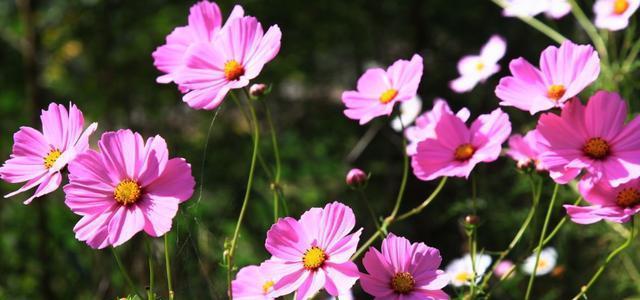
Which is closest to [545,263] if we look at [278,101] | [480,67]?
[480,67]

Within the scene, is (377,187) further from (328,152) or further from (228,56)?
(228,56)

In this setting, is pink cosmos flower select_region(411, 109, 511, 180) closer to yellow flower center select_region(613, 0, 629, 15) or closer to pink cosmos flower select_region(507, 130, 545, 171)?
pink cosmos flower select_region(507, 130, 545, 171)

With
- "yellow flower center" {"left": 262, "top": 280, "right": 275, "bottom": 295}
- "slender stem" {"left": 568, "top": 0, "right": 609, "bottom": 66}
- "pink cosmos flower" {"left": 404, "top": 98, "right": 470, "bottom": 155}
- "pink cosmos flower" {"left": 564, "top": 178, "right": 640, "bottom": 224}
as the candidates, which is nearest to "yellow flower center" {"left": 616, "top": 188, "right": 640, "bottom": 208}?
"pink cosmos flower" {"left": 564, "top": 178, "right": 640, "bottom": 224}

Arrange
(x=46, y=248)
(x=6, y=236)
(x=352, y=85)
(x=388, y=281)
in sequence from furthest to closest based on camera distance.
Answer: (x=352, y=85)
(x=6, y=236)
(x=46, y=248)
(x=388, y=281)

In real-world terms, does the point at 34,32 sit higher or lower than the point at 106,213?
higher

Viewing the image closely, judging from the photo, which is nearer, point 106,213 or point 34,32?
point 106,213

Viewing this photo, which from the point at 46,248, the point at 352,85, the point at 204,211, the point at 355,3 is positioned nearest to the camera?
the point at 46,248

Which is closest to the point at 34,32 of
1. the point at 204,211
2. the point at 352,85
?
the point at 204,211

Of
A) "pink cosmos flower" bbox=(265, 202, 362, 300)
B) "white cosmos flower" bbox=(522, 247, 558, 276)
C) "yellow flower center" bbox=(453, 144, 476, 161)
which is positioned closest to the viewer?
"pink cosmos flower" bbox=(265, 202, 362, 300)
